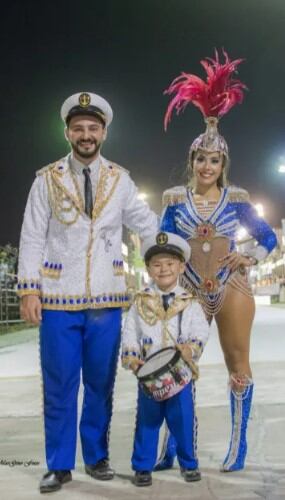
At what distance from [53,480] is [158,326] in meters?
0.93

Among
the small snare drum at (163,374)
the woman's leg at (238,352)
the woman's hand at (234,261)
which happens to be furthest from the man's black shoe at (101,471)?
the woman's hand at (234,261)

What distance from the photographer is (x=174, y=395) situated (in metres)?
3.46

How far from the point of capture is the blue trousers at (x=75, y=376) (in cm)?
353

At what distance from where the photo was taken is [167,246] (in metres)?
3.57

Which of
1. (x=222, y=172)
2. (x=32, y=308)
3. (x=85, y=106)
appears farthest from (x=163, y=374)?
(x=85, y=106)

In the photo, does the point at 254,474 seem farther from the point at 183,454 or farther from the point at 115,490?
the point at 115,490

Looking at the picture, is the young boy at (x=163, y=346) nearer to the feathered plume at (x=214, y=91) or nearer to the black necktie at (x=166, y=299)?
the black necktie at (x=166, y=299)

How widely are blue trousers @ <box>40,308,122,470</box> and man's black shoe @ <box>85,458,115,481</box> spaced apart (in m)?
0.03

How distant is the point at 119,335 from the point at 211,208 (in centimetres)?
89

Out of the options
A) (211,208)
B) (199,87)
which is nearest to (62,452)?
(211,208)

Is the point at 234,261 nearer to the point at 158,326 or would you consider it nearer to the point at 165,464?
the point at 158,326

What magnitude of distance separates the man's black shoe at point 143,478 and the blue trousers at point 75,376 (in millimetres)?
279

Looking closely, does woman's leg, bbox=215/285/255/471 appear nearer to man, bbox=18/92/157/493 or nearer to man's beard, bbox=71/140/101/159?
man, bbox=18/92/157/493

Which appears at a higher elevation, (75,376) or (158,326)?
(158,326)
